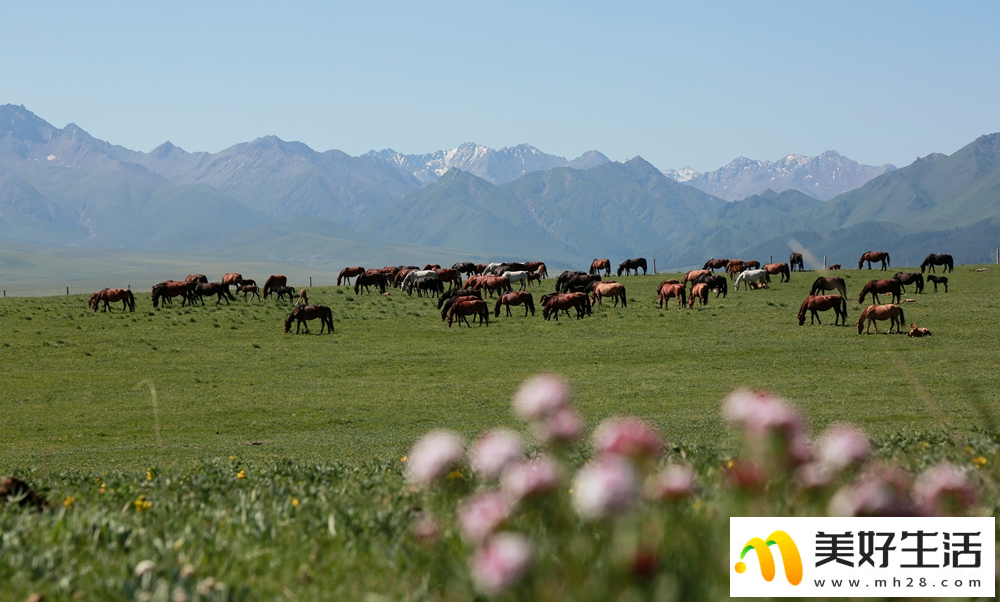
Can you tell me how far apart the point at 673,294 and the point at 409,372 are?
22354 millimetres

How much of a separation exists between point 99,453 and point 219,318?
30.6 m

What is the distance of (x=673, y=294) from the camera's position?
52.7 metres

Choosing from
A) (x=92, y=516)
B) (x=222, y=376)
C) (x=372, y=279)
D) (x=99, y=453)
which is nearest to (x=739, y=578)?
(x=92, y=516)

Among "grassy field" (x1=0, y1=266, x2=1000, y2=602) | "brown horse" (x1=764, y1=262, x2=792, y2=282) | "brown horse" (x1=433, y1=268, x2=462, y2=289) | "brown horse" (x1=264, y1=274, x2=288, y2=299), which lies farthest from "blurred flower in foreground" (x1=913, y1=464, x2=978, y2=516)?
"brown horse" (x1=764, y1=262, x2=792, y2=282)

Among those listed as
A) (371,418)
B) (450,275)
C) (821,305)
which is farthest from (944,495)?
(450,275)

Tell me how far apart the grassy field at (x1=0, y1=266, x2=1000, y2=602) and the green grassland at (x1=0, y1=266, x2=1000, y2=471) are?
19 centimetres

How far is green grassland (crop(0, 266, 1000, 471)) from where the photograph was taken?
22766 mm

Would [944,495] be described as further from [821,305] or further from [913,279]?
[913,279]

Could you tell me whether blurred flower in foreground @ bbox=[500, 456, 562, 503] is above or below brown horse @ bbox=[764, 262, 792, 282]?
below

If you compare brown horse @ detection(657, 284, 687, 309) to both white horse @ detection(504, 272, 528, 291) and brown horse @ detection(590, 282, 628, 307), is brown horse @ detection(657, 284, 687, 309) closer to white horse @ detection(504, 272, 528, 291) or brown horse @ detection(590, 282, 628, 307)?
brown horse @ detection(590, 282, 628, 307)

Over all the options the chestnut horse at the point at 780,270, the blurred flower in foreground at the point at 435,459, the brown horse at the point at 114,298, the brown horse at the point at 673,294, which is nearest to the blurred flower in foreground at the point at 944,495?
Answer: the blurred flower in foreground at the point at 435,459

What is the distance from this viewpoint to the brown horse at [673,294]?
52.0 meters

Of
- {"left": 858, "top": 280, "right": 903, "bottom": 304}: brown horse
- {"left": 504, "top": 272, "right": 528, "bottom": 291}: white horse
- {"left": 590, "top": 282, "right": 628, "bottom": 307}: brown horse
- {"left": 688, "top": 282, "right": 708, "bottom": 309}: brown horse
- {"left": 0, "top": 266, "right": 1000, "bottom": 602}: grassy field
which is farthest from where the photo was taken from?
{"left": 504, "top": 272, "right": 528, "bottom": 291}: white horse

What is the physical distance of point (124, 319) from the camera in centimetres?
5034
